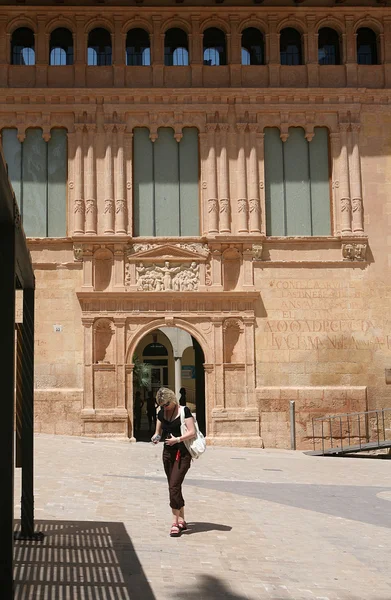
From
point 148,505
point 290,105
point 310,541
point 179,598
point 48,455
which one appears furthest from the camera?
point 290,105

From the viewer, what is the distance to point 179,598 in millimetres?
6383

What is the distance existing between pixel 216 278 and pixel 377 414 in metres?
6.64

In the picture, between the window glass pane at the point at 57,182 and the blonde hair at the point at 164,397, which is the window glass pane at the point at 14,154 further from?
the blonde hair at the point at 164,397

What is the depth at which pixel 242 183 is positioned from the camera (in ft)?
84.1

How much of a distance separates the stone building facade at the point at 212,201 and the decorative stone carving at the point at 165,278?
0.05 metres

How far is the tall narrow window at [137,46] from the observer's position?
2666 cm

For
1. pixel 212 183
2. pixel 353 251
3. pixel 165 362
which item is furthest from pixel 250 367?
pixel 165 362

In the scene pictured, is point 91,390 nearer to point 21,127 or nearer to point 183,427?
point 21,127

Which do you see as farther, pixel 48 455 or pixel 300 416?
pixel 300 416

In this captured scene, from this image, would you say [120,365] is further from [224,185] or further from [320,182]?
[320,182]

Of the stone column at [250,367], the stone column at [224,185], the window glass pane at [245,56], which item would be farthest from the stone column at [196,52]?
the stone column at [250,367]

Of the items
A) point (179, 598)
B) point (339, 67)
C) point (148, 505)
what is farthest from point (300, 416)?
point (179, 598)

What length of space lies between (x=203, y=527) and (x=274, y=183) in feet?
58.8

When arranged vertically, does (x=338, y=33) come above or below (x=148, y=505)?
above
